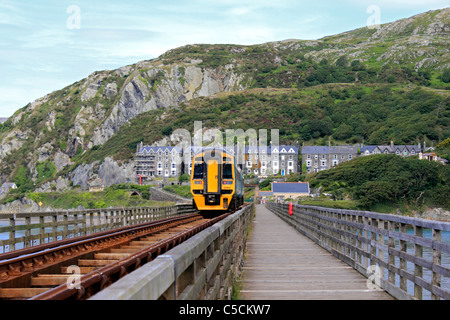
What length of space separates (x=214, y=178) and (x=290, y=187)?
7900cm

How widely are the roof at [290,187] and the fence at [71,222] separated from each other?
63.6 m

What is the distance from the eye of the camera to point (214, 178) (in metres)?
24.9

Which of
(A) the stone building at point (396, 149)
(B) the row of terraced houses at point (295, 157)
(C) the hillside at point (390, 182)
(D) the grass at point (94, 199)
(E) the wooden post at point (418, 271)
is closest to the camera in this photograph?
(E) the wooden post at point (418, 271)

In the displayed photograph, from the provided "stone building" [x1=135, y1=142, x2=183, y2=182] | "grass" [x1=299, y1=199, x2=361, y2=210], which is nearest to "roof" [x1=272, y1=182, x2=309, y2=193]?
"grass" [x1=299, y1=199, x2=361, y2=210]

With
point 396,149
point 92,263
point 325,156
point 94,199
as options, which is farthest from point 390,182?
point 92,263

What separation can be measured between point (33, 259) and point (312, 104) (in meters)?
193

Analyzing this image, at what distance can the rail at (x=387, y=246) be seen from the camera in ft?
19.1

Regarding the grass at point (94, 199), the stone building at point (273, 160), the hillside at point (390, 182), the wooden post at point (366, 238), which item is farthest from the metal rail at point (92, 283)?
the stone building at point (273, 160)

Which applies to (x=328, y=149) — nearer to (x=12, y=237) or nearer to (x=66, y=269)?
(x=12, y=237)

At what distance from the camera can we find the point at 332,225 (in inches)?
522

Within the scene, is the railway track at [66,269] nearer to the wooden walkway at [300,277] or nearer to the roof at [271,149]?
the wooden walkway at [300,277]
